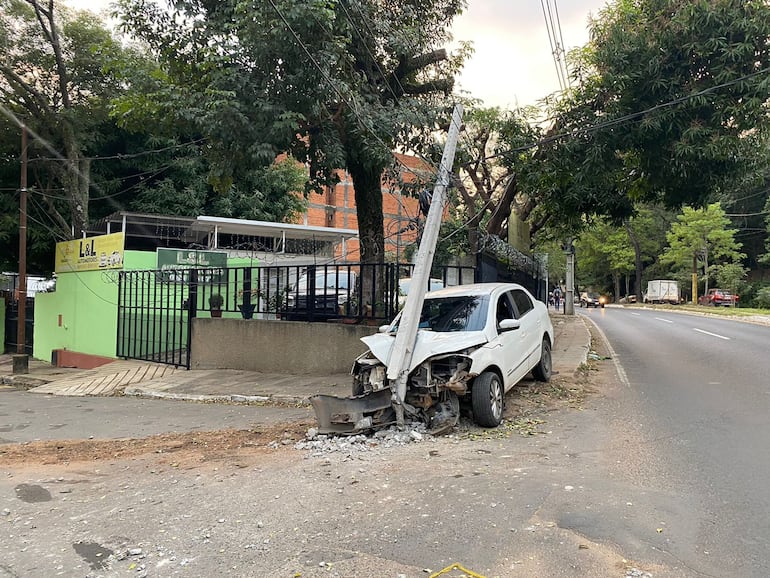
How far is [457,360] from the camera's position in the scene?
6.77m

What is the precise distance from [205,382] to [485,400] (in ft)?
22.8

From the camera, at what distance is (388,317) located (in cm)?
1088

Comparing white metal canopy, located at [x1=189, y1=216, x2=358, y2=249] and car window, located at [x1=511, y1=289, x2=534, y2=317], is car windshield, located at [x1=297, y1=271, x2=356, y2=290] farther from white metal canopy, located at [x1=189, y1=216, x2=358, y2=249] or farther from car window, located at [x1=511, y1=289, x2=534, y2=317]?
white metal canopy, located at [x1=189, y1=216, x2=358, y2=249]

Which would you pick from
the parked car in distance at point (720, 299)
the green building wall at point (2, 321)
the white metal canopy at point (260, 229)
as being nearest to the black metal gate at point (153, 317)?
the white metal canopy at point (260, 229)

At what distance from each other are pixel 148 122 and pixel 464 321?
8.21 meters

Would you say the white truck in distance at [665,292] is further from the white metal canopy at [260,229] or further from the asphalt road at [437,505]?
the asphalt road at [437,505]

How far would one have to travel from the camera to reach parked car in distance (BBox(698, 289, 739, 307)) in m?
44.7

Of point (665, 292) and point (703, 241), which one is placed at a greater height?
point (703, 241)

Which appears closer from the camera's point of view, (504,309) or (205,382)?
(504,309)

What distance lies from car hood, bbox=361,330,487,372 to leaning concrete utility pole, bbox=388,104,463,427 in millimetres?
90

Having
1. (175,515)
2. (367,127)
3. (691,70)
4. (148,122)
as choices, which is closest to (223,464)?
(175,515)

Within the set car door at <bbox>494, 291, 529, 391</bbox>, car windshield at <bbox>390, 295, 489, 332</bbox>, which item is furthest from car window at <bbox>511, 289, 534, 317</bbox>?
car windshield at <bbox>390, 295, 489, 332</bbox>

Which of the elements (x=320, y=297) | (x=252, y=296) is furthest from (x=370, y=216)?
(x=252, y=296)

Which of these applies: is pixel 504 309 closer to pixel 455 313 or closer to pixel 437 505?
pixel 455 313
